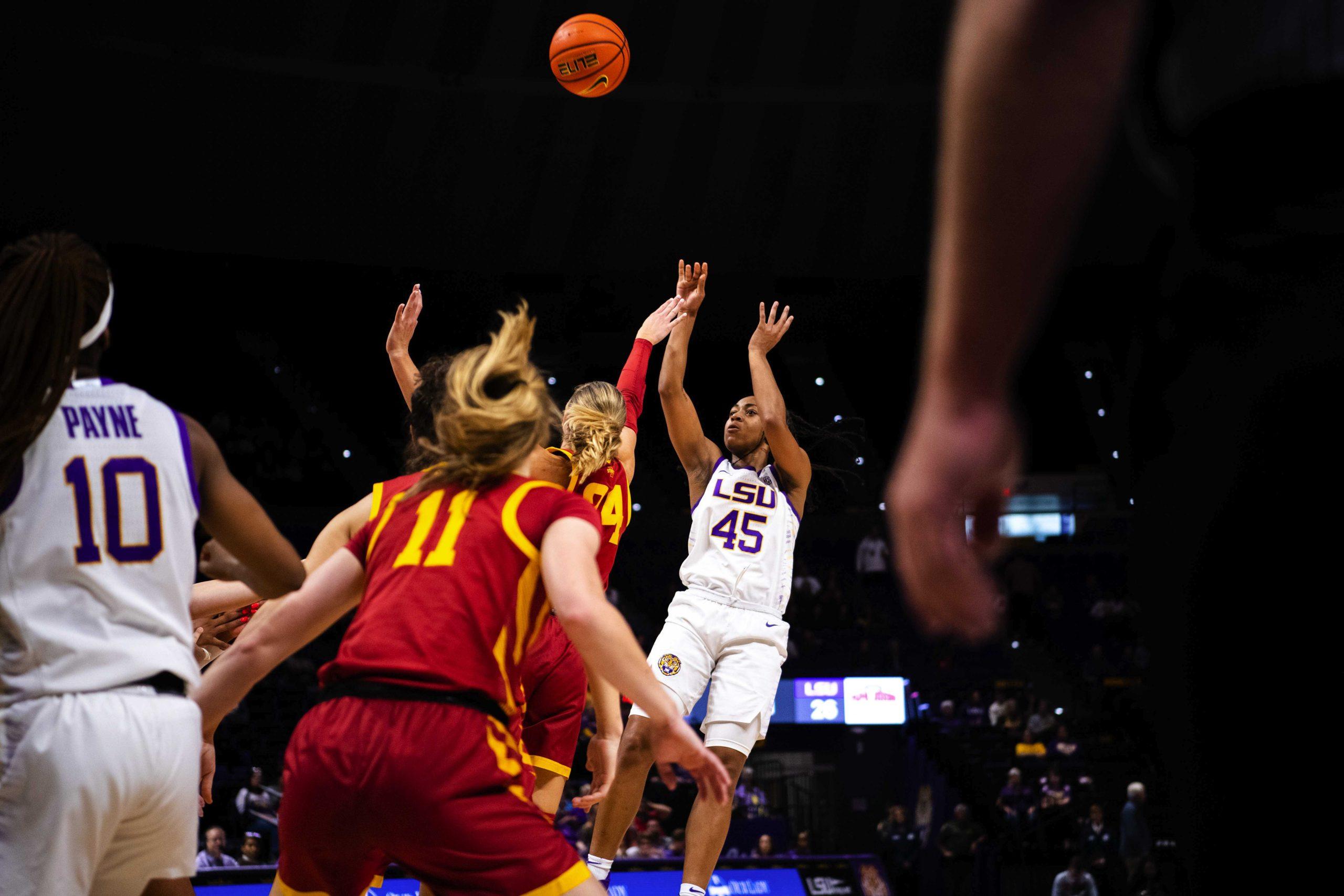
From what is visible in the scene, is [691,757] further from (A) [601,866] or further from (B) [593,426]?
(B) [593,426]

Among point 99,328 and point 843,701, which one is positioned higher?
point 99,328

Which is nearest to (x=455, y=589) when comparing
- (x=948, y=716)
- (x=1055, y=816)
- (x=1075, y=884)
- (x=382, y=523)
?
(x=382, y=523)

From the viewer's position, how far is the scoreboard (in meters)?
21.2

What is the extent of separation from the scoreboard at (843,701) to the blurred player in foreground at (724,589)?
14875mm

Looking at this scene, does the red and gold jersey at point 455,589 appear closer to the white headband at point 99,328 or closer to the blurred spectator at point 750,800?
the white headband at point 99,328

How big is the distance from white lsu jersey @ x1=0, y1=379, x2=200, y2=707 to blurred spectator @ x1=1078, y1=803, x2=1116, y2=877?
13.1 meters

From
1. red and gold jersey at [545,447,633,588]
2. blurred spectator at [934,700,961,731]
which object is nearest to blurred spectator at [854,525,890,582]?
blurred spectator at [934,700,961,731]

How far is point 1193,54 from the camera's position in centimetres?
Answer: 120

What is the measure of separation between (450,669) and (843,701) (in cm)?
1959

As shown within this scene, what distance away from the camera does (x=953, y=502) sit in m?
1.20

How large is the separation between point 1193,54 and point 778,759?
2307 cm

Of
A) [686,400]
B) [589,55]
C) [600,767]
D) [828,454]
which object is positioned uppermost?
[589,55]

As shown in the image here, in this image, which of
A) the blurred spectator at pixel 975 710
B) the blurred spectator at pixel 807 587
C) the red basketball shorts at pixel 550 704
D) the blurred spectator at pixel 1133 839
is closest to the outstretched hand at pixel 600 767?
the red basketball shorts at pixel 550 704

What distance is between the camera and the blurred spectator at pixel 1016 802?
15.7 m
